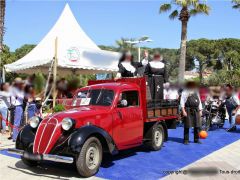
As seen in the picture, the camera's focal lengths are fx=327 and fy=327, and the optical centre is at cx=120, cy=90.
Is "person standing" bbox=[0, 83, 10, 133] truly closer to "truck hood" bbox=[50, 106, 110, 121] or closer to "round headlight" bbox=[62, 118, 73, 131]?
"truck hood" bbox=[50, 106, 110, 121]

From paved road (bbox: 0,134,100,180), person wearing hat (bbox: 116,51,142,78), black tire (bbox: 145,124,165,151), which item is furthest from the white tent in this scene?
paved road (bbox: 0,134,100,180)

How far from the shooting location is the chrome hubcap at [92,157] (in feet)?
19.4

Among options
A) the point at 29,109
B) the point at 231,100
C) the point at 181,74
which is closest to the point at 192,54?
the point at 181,74

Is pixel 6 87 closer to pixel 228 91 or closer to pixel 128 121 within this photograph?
pixel 128 121

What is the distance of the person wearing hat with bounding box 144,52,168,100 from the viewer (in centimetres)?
893

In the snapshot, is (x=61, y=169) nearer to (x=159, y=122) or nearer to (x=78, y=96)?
(x=78, y=96)

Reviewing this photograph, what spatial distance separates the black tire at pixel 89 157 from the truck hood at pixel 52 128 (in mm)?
427

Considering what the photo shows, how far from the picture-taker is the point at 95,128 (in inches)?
240

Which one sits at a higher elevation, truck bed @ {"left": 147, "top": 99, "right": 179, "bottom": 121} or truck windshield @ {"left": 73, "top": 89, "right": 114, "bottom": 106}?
truck windshield @ {"left": 73, "top": 89, "right": 114, "bottom": 106}

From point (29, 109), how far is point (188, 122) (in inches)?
183

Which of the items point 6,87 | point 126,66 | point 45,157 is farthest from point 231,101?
point 45,157

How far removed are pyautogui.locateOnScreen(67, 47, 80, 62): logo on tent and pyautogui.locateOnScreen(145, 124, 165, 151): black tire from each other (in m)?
7.55

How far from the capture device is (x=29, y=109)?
970 centimetres

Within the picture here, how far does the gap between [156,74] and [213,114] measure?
4323 mm
